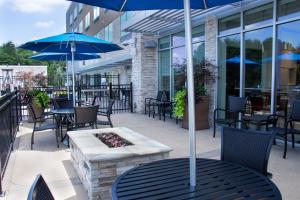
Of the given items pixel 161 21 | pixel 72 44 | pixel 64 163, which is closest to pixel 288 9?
pixel 161 21

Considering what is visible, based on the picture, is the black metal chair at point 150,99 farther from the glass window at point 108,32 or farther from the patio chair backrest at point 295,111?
the glass window at point 108,32

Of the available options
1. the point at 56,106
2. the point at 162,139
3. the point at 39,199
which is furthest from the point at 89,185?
the point at 56,106

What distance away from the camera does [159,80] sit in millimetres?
10438

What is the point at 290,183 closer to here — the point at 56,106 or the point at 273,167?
the point at 273,167

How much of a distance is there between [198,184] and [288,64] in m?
4.66

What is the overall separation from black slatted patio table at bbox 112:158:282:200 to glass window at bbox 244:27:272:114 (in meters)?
4.32

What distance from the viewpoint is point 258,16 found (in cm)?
626

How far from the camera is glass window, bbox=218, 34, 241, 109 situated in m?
6.92

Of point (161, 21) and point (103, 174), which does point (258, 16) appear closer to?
point (161, 21)

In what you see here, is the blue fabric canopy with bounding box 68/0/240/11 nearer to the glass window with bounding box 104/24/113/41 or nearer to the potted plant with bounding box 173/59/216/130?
the potted plant with bounding box 173/59/216/130

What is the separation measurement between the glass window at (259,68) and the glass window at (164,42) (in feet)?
11.6

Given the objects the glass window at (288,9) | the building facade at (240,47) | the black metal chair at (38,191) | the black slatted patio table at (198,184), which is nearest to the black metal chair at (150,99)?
the building facade at (240,47)

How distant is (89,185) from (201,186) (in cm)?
168

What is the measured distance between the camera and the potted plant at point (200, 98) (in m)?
7.20
